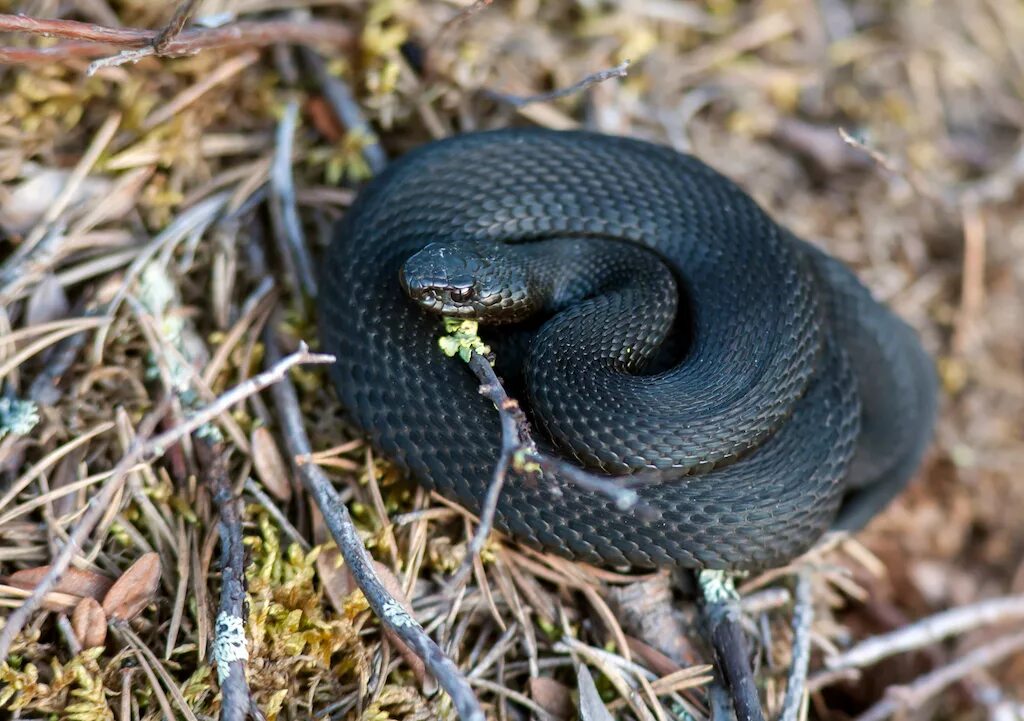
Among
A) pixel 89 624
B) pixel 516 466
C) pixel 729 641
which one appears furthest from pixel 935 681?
pixel 89 624

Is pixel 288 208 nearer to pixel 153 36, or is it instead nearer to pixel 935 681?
pixel 153 36

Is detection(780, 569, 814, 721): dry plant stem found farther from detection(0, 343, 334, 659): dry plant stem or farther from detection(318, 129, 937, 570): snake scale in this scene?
detection(0, 343, 334, 659): dry plant stem

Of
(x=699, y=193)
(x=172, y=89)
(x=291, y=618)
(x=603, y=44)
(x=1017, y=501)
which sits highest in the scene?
(x=172, y=89)

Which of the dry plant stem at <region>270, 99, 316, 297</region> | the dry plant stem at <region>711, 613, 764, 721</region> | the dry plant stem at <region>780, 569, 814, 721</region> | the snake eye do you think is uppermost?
the dry plant stem at <region>270, 99, 316, 297</region>

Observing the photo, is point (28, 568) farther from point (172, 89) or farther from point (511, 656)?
point (172, 89)

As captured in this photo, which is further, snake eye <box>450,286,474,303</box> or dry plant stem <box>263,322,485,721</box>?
snake eye <box>450,286,474,303</box>

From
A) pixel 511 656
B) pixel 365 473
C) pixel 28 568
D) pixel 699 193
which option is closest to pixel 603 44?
pixel 699 193

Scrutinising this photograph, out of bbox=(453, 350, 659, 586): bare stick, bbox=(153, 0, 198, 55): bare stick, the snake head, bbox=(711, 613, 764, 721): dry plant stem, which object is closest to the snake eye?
the snake head
